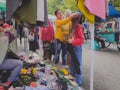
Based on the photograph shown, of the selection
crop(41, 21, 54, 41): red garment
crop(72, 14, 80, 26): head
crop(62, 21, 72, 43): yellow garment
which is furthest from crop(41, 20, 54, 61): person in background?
crop(72, 14, 80, 26): head

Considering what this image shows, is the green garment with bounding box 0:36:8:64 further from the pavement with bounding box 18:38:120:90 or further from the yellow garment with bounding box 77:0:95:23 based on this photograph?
the pavement with bounding box 18:38:120:90

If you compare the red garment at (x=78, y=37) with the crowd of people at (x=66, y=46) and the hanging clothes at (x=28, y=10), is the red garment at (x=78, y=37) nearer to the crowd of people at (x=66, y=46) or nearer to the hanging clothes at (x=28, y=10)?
the crowd of people at (x=66, y=46)

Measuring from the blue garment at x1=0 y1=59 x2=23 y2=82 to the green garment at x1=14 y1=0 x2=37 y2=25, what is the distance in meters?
1.21

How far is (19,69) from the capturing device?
6.68 metres

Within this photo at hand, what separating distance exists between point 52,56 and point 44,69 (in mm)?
5517

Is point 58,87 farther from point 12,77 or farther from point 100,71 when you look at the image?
point 100,71

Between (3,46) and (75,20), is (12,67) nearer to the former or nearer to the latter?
(3,46)

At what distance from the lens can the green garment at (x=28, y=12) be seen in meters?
5.45

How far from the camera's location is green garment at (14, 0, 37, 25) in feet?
17.9

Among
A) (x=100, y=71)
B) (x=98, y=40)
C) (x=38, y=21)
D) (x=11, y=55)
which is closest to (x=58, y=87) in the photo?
(x=11, y=55)

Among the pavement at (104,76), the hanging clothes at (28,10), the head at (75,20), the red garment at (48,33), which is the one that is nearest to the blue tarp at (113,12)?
the pavement at (104,76)

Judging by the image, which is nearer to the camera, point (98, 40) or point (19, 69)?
point (19, 69)

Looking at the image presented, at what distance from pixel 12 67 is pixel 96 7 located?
197 centimetres

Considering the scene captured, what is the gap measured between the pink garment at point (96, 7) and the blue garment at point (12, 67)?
1.77 m
